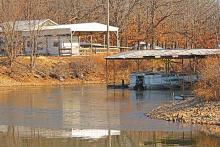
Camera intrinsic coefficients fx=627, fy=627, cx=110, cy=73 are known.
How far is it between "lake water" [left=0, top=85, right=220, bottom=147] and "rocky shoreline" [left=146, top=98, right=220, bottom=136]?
73 centimetres

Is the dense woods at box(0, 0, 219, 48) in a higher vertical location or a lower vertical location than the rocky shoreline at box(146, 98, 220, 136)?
higher

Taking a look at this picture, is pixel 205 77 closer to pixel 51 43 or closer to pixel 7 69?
pixel 7 69

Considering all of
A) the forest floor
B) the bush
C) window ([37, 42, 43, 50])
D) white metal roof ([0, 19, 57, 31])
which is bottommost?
the forest floor

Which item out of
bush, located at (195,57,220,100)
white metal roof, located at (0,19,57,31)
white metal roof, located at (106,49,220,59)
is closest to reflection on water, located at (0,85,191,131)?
bush, located at (195,57,220,100)

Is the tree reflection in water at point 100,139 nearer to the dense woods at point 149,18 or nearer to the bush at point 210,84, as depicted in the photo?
the bush at point 210,84

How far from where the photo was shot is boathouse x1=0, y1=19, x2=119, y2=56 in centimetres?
7244

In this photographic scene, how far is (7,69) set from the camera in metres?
68.1

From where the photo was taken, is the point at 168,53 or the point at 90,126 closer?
the point at 90,126

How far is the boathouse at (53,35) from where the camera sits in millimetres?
72438

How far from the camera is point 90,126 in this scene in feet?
94.4

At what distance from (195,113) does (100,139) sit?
21.9ft

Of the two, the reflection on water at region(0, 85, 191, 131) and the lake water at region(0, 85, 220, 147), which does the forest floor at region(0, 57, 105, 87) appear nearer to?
the reflection on water at region(0, 85, 191, 131)

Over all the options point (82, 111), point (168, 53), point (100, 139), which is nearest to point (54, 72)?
point (168, 53)

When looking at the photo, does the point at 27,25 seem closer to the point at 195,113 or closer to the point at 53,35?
the point at 53,35
